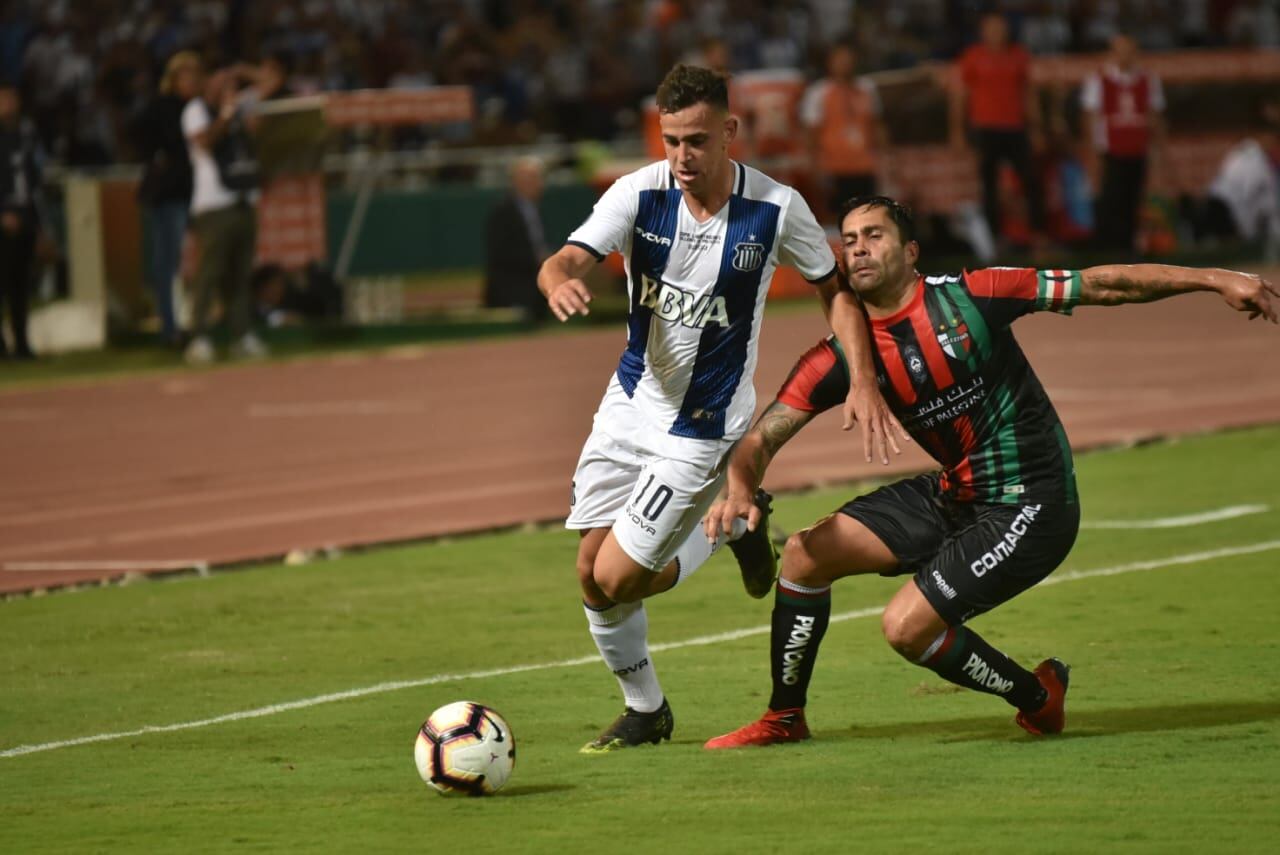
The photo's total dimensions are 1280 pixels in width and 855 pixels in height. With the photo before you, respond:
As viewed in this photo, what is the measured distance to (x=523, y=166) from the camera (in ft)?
69.2

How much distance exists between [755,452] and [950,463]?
67 centimetres

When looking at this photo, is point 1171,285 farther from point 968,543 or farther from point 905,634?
point 905,634

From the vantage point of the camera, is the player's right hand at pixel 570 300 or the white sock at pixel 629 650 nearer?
the player's right hand at pixel 570 300

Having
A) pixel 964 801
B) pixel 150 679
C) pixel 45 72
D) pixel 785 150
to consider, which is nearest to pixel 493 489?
pixel 150 679

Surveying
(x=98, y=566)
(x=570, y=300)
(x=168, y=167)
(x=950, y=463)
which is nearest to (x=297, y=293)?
(x=168, y=167)

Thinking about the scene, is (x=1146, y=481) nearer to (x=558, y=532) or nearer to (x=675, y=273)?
(x=558, y=532)

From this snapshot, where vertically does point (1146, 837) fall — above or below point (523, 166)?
above

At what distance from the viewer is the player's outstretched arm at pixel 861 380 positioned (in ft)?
21.3

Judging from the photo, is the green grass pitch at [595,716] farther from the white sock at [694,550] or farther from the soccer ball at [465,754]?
the white sock at [694,550]

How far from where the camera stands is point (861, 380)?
667cm

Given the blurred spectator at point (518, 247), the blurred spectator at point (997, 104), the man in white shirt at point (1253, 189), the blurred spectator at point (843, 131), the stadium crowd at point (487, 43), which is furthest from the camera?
the man in white shirt at point (1253, 189)

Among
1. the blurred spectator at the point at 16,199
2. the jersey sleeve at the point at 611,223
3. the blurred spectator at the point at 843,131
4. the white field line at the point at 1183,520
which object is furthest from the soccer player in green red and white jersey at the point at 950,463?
the blurred spectator at the point at 843,131

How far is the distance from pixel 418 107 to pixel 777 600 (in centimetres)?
1534

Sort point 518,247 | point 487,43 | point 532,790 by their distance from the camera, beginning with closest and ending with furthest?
point 532,790, point 518,247, point 487,43
